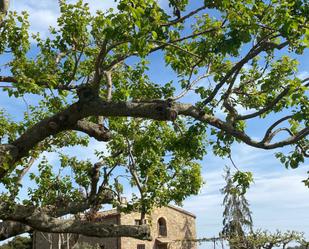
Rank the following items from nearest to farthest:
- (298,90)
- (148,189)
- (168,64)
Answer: (298,90), (168,64), (148,189)

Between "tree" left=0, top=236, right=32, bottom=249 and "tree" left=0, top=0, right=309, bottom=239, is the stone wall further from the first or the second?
"tree" left=0, top=0, right=309, bottom=239

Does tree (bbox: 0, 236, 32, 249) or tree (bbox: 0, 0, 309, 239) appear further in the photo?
tree (bbox: 0, 236, 32, 249)

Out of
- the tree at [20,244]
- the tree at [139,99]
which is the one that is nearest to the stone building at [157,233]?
the tree at [20,244]

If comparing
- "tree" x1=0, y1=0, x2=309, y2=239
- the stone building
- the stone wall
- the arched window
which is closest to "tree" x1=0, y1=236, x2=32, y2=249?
the stone building

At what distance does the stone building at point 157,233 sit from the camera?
41.3 m

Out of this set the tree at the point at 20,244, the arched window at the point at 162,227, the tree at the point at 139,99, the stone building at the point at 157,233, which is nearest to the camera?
the tree at the point at 139,99

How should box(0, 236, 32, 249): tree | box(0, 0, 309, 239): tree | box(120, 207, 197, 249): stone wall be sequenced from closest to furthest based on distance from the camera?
1. box(0, 0, 309, 239): tree
2. box(120, 207, 197, 249): stone wall
3. box(0, 236, 32, 249): tree

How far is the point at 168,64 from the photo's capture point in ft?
38.0

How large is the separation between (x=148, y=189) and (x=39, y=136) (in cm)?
730

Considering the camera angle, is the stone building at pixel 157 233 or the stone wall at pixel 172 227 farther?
the stone wall at pixel 172 227

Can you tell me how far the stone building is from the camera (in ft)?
135

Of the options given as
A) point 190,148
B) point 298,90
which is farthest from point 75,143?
point 298,90

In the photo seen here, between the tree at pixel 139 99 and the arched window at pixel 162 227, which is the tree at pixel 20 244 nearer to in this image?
the arched window at pixel 162 227

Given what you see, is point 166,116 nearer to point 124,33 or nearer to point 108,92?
point 124,33
